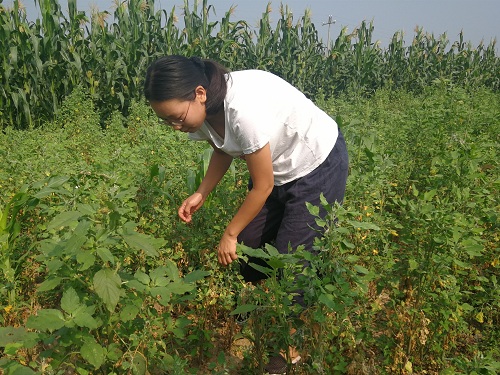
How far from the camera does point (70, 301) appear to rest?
166 centimetres

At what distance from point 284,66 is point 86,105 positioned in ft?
21.0

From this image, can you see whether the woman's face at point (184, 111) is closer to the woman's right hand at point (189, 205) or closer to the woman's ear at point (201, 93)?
the woman's ear at point (201, 93)

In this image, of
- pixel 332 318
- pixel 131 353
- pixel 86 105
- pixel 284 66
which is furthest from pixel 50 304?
pixel 284 66

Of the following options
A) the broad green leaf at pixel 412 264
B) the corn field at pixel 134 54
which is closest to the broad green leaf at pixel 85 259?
the broad green leaf at pixel 412 264

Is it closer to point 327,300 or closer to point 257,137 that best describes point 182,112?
point 257,137

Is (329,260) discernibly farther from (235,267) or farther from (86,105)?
(86,105)

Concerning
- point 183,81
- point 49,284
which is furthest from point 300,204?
point 49,284

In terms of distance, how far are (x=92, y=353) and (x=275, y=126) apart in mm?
1261

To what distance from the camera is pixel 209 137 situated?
8.08 ft

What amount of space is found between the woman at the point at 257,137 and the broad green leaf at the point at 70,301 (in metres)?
0.80

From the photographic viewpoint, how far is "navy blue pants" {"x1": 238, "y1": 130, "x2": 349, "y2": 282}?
8.10 ft

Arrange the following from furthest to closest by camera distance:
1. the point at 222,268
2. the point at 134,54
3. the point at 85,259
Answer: the point at 134,54
the point at 222,268
the point at 85,259

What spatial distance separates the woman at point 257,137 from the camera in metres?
2.07

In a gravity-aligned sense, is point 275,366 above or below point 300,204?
below
